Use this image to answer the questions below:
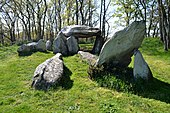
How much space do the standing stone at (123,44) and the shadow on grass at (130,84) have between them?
658 millimetres

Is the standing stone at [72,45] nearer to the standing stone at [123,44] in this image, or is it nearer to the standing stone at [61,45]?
the standing stone at [61,45]

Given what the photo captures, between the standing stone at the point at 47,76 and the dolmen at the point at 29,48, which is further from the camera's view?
the dolmen at the point at 29,48

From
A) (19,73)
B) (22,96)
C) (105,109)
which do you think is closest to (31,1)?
(19,73)

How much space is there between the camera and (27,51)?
61.2ft

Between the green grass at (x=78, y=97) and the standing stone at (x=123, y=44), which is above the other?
the standing stone at (x=123, y=44)

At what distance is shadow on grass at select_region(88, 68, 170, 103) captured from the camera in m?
9.09

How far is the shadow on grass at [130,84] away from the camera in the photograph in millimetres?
9086

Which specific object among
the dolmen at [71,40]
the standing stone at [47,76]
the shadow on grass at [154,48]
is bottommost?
the standing stone at [47,76]

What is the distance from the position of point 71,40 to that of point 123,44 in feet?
23.4

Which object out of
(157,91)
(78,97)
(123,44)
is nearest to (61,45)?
(123,44)

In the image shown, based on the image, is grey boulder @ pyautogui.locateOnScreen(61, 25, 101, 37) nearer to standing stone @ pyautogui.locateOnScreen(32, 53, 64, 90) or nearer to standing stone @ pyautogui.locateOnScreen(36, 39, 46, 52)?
standing stone @ pyautogui.locateOnScreen(36, 39, 46, 52)

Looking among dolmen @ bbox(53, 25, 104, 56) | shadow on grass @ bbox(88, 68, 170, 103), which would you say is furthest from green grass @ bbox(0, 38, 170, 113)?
dolmen @ bbox(53, 25, 104, 56)

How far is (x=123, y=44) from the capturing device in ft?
35.9

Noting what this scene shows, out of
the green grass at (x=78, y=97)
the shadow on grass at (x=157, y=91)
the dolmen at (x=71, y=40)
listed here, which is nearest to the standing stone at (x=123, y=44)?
the green grass at (x=78, y=97)
